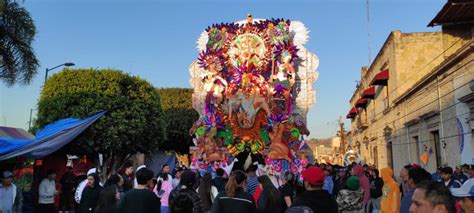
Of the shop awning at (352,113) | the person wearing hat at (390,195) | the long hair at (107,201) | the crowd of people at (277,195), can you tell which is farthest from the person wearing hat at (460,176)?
the shop awning at (352,113)

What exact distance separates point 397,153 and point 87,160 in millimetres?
15752

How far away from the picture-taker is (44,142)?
10984 millimetres

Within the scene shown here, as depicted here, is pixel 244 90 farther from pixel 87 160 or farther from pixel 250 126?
pixel 87 160

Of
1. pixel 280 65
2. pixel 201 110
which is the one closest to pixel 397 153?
pixel 280 65

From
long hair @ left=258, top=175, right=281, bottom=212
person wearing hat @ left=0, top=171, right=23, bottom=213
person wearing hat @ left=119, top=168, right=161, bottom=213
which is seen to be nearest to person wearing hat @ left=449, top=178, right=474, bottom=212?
long hair @ left=258, top=175, right=281, bottom=212

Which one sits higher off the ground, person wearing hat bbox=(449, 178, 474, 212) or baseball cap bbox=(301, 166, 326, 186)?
baseball cap bbox=(301, 166, 326, 186)

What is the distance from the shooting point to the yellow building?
1287 cm

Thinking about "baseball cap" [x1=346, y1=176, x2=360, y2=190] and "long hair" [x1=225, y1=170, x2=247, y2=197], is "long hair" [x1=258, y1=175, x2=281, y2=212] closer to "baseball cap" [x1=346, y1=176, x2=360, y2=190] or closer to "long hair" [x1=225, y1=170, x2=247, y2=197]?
"long hair" [x1=225, y1=170, x2=247, y2=197]

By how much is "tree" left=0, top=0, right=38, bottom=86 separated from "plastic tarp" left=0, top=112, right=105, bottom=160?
3.68 meters

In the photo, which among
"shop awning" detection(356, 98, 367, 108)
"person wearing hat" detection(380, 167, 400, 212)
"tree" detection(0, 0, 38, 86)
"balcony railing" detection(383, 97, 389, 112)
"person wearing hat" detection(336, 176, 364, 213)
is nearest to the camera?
"person wearing hat" detection(336, 176, 364, 213)

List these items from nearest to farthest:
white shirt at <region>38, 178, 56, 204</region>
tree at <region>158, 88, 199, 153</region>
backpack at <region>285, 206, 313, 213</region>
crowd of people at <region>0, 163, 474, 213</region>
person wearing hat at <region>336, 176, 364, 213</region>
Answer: crowd of people at <region>0, 163, 474, 213</region>, backpack at <region>285, 206, 313, 213</region>, person wearing hat at <region>336, 176, 364, 213</region>, white shirt at <region>38, 178, 56, 204</region>, tree at <region>158, 88, 199, 153</region>

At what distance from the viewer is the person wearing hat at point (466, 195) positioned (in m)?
3.26

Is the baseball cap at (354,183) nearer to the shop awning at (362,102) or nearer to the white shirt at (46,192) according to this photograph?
the white shirt at (46,192)

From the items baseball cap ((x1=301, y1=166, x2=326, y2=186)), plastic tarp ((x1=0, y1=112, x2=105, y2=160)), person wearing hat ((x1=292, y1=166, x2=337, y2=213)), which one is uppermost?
plastic tarp ((x1=0, y1=112, x2=105, y2=160))
